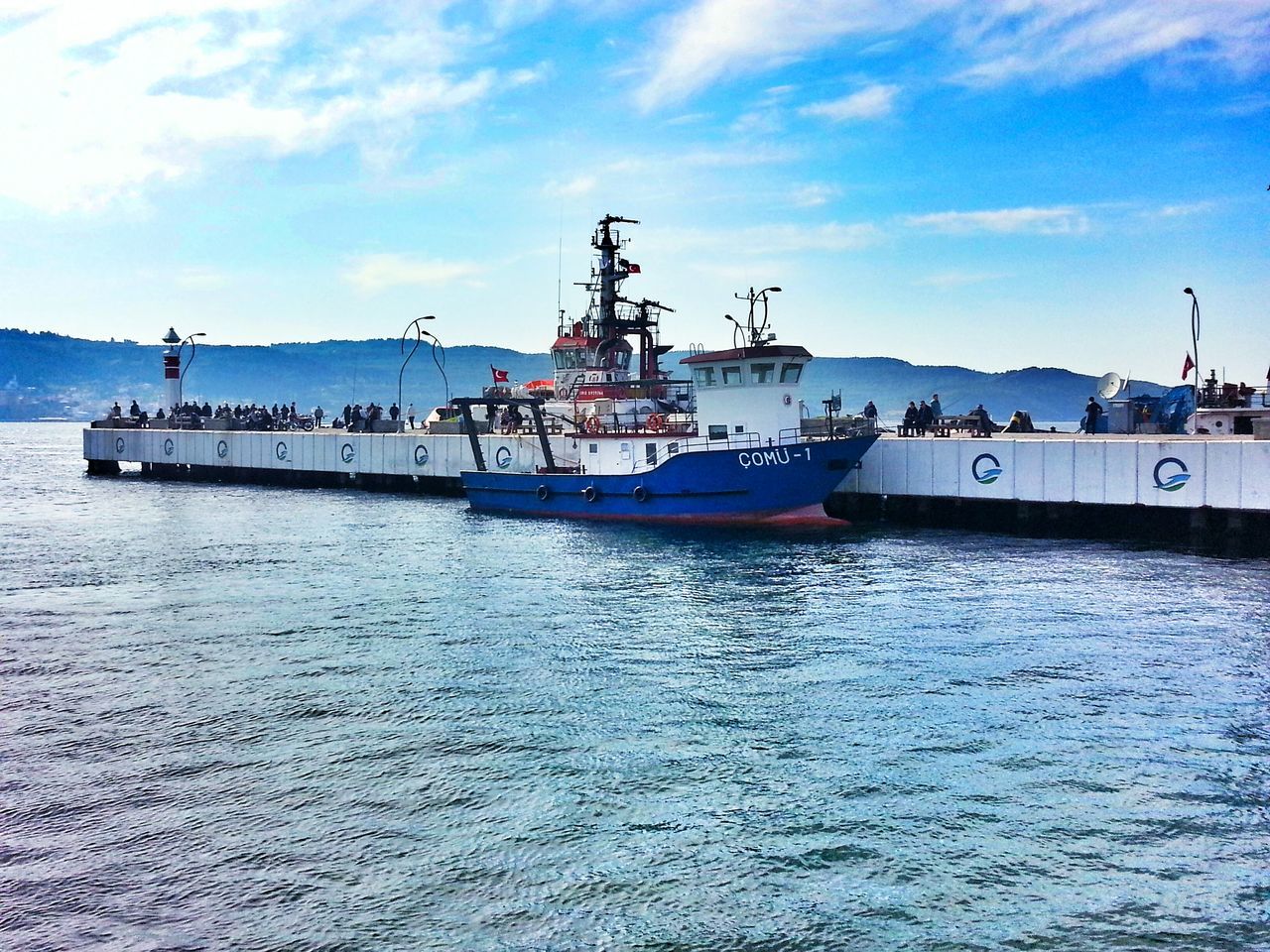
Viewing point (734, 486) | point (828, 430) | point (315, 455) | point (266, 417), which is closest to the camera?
point (734, 486)

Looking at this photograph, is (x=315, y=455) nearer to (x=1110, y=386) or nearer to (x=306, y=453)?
(x=306, y=453)

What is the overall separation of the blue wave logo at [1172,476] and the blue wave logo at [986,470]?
5.62 m

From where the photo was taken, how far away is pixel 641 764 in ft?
48.8

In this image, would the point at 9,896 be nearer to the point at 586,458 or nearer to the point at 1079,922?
the point at 1079,922

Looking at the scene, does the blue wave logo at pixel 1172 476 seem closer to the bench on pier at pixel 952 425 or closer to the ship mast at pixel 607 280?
the bench on pier at pixel 952 425

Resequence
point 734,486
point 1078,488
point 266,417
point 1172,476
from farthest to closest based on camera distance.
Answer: point 266,417 < point 734,486 < point 1078,488 < point 1172,476

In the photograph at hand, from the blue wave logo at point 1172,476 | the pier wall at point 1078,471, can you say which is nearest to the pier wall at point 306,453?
the pier wall at point 1078,471

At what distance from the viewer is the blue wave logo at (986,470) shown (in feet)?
132

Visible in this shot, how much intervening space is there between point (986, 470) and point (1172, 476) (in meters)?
6.69

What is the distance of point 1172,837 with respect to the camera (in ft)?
40.3

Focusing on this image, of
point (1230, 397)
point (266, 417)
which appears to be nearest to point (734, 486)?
point (1230, 397)

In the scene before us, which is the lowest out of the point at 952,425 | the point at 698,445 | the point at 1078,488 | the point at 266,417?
the point at 1078,488

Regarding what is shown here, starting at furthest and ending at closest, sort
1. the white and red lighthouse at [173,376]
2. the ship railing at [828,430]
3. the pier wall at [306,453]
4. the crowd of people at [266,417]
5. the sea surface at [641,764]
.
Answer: the white and red lighthouse at [173,376]
the crowd of people at [266,417]
the pier wall at [306,453]
the ship railing at [828,430]
the sea surface at [641,764]

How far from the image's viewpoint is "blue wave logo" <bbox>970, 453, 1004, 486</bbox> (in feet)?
132
